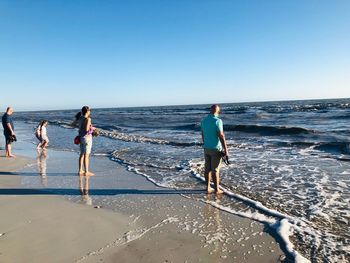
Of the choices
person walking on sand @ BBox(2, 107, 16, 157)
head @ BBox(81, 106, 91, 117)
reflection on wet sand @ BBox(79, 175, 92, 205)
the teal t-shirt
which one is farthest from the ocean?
person walking on sand @ BBox(2, 107, 16, 157)

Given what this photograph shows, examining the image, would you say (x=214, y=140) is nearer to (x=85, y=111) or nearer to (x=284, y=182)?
(x=284, y=182)

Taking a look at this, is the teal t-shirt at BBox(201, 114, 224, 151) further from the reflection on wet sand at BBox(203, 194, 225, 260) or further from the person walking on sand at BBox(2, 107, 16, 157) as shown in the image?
the person walking on sand at BBox(2, 107, 16, 157)

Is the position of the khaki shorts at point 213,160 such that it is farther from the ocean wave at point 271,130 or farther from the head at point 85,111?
the ocean wave at point 271,130

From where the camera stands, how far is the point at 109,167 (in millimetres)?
10195

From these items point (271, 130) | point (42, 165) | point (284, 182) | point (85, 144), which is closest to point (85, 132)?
point (85, 144)

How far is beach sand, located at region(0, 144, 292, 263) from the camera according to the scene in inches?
163

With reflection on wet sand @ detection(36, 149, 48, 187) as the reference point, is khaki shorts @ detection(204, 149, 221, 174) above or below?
above

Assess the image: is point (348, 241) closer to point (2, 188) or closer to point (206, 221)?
point (206, 221)

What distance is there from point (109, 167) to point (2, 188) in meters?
3.33

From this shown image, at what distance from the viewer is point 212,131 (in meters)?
7.03

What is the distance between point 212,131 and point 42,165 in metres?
5.80

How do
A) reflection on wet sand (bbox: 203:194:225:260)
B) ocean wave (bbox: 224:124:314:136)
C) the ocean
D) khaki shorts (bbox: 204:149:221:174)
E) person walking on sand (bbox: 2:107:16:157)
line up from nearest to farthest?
reflection on wet sand (bbox: 203:194:225:260)
the ocean
khaki shorts (bbox: 204:149:221:174)
person walking on sand (bbox: 2:107:16:157)
ocean wave (bbox: 224:124:314:136)

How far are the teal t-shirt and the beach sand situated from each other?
1.00 m

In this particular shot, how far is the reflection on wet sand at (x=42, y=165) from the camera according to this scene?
27.6 feet
